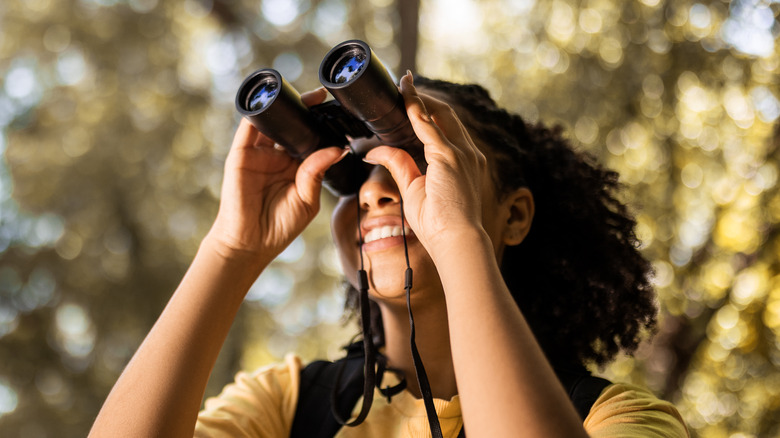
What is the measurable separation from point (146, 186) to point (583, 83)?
235cm

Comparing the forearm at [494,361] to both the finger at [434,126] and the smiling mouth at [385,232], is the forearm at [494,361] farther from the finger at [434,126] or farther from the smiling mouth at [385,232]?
the smiling mouth at [385,232]

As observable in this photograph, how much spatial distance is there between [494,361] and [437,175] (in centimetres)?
32

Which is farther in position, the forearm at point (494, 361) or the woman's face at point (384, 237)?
the woman's face at point (384, 237)

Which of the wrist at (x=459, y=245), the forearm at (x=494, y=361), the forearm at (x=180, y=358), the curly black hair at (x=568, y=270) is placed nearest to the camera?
the forearm at (x=494, y=361)

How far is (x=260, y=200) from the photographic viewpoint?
1.36 meters

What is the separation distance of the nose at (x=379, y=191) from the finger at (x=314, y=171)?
3.0 inches

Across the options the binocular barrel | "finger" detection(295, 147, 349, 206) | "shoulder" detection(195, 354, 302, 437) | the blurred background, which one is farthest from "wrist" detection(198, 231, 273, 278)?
the blurred background

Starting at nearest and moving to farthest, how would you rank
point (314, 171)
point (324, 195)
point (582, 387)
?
point (582, 387)
point (314, 171)
point (324, 195)

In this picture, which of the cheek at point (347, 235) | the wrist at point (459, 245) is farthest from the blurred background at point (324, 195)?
the wrist at point (459, 245)

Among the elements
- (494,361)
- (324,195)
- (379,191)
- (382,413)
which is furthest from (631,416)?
(324,195)

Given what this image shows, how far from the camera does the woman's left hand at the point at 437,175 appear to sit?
100 cm

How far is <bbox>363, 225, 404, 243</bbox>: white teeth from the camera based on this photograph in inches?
49.8

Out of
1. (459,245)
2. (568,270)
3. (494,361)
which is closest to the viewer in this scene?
(494,361)

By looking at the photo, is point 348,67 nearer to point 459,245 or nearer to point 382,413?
point 459,245
